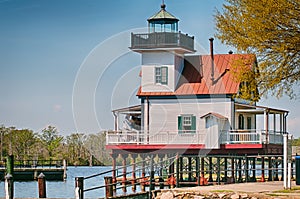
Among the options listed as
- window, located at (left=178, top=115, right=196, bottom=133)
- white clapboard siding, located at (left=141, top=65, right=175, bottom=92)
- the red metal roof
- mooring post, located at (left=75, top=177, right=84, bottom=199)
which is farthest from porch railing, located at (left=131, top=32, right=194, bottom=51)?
mooring post, located at (left=75, top=177, right=84, bottom=199)

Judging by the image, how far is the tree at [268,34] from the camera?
98.7 feet

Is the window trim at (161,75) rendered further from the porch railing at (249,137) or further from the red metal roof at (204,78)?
the porch railing at (249,137)

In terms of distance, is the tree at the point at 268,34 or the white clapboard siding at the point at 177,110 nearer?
the tree at the point at 268,34

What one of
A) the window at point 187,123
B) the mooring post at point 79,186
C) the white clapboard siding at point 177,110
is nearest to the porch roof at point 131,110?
the white clapboard siding at point 177,110

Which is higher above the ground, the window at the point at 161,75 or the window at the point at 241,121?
the window at the point at 161,75

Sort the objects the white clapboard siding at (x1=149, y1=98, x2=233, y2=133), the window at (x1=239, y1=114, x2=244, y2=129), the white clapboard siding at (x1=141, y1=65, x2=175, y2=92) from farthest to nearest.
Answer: the window at (x1=239, y1=114, x2=244, y2=129) → the white clapboard siding at (x1=141, y1=65, x2=175, y2=92) → the white clapboard siding at (x1=149, y1=98, x2=233, y2=133)

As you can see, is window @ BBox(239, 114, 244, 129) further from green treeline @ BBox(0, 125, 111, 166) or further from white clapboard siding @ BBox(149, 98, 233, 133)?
Result: green treeline @ BBox(0, 125, 111, 166)

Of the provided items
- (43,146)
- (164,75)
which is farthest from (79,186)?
(43,146)

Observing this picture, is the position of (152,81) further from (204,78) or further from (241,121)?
(241,121)

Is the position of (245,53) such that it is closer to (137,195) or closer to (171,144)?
(137,195)

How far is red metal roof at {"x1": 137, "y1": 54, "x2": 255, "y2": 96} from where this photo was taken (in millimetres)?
50031

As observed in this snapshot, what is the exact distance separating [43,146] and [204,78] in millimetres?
78299

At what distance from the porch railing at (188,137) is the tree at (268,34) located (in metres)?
14.9

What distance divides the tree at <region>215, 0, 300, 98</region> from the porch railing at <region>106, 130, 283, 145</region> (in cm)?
1492
